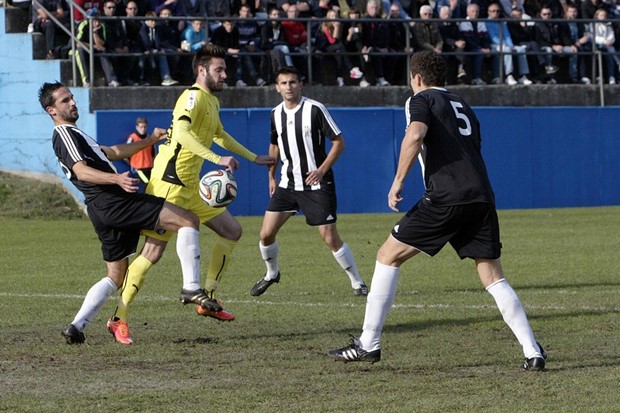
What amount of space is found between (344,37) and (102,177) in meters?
18.2

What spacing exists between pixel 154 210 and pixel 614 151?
19.9 metres

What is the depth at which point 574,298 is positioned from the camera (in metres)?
11.7

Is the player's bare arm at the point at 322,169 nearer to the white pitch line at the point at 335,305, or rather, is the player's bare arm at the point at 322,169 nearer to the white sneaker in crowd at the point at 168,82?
the white pitch line at the point at 335,305

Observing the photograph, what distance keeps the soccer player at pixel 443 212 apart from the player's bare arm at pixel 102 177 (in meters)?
1.85

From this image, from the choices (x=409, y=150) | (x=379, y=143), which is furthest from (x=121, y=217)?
(x=379, y=143)

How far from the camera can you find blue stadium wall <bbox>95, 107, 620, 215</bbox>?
82.4ft

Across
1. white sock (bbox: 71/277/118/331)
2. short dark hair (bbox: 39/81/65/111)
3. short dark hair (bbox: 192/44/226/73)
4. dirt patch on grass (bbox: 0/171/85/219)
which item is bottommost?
dirt patch on grass (bbox: 0/171/85/219)

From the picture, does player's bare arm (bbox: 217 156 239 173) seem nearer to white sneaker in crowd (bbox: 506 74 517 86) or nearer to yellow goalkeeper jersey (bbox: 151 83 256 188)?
yellow goalkeeper jersey (bbox: 151 83 256 188)

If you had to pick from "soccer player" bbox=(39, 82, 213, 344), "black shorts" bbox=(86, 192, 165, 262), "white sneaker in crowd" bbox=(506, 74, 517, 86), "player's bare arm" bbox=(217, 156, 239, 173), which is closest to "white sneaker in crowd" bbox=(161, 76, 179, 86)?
"white sneaker in crowd" bbox=(506, 74, 517, 86)

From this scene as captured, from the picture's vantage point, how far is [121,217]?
9172 millimetres

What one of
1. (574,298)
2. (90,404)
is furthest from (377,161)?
(90,404)

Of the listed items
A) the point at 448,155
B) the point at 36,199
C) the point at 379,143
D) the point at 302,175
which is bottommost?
the point at 36,199

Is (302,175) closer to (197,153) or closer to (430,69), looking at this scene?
(197,153)

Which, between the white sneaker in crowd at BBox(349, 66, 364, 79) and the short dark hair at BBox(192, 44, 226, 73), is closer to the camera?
the short dark hair at BBox(192, 44, 226, 73)
